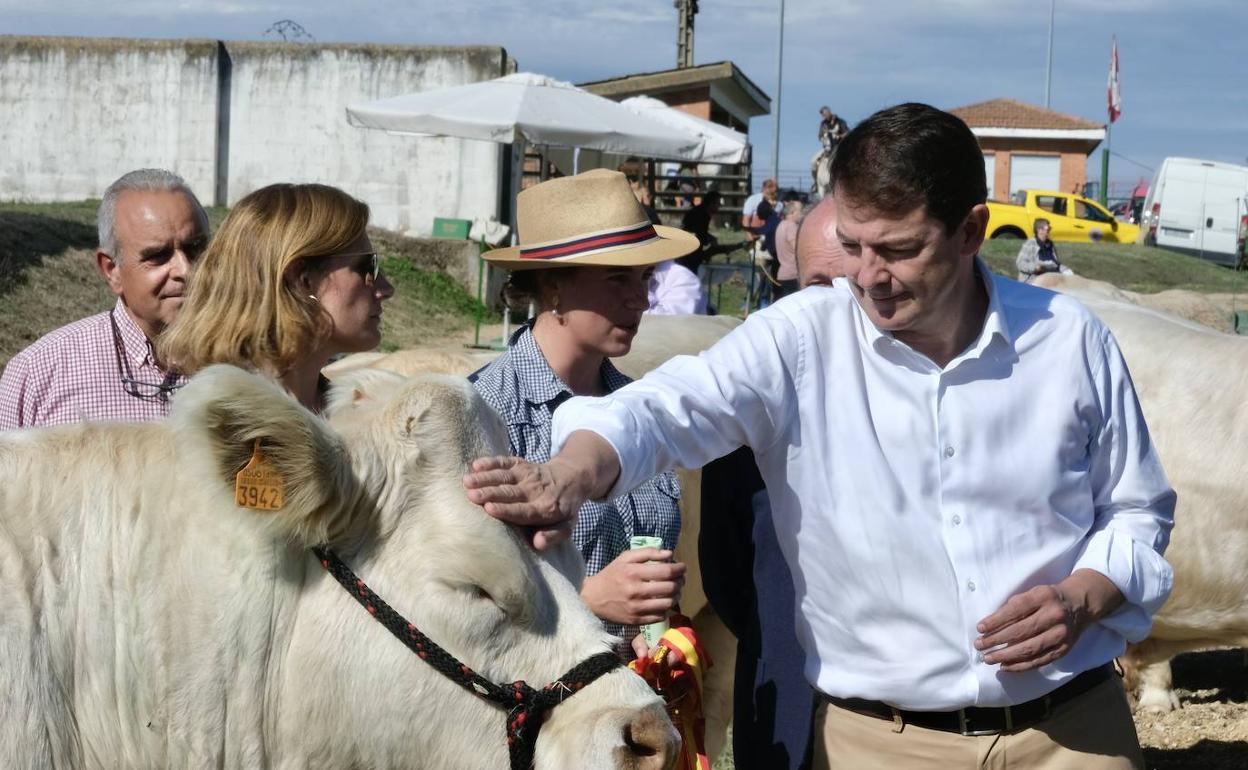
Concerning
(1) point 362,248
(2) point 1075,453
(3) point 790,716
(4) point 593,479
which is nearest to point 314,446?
(4) point 593,479

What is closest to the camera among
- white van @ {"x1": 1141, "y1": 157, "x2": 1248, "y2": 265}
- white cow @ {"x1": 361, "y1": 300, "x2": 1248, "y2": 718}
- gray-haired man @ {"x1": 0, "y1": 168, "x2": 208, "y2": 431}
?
gray-haired man @ {"x1": 0, "y1": 168, "x2": 208, "y2": 431}

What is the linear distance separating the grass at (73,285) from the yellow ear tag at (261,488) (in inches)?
368

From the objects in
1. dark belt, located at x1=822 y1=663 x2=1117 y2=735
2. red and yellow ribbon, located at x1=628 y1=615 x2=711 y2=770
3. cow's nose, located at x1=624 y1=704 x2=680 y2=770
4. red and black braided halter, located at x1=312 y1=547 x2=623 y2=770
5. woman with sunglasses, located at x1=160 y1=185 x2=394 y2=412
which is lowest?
red and yellow ribbon, located at x1=628 y1=615 x2=711 y2=770

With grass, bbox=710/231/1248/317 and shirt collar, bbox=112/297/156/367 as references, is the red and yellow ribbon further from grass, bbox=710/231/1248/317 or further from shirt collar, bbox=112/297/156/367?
grass, bbox=710/231/1248/317

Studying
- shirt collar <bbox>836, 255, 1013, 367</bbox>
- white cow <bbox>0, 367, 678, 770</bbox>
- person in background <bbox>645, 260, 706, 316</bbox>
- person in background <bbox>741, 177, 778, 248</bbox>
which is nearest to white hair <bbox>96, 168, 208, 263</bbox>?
white cow <bbox>0, 367, 678, 770</bbox>

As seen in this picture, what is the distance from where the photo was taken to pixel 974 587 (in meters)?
2.56

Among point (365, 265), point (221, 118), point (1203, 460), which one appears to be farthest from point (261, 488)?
point (221, 118)

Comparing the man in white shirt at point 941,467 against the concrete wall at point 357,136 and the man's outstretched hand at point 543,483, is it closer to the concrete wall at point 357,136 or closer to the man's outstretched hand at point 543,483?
the man's outstretched hand at point 543,483

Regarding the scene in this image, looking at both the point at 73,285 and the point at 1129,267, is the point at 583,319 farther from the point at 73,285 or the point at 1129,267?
the point at 1129,267

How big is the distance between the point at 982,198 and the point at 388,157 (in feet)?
63.0

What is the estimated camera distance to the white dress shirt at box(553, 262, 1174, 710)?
2564 mm

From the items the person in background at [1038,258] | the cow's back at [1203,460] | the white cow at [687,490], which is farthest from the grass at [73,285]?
the cow's back at [1203,460]

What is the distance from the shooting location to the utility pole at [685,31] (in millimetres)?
48000

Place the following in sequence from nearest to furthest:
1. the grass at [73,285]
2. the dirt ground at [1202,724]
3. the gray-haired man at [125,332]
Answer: the gray-haired man at [125,332], the dirt ground at [1202,724], the grass at [73,285]
